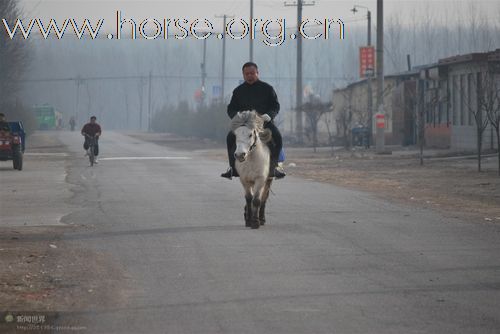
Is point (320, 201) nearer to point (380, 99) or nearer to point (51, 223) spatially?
point (51, 223)

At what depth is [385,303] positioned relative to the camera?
877cm

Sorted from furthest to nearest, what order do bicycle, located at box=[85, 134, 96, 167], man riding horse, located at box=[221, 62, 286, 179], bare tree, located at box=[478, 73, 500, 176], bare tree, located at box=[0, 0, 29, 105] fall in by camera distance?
bare tree, located at box=[0, 0, 29, 105]
bicycle, located at box=[85, 134, 96, 167]
bare tree, located at box=[478, 73, 500, 176]
man riding horse, located at box=[221, 62, 286, 179]

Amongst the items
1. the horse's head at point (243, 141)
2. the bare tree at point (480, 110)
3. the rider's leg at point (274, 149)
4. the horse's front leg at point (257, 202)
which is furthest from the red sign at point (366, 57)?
the horse's head at point (243, 141)

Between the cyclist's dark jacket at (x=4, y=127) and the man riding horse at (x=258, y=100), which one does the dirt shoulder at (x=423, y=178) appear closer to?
the man riding horse at (x=258, y=100)

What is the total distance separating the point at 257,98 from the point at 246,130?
3.37ft

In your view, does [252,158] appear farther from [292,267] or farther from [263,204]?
[292,267]

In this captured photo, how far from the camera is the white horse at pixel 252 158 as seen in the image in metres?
14.7

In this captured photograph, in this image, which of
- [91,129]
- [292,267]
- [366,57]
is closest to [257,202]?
[292,267]

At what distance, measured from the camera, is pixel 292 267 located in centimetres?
1084

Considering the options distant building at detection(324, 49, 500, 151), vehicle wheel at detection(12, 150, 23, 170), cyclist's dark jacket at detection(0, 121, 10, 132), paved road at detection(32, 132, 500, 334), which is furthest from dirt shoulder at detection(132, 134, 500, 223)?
cyclist's dark jacket at detection(0, 121, 10, 132)

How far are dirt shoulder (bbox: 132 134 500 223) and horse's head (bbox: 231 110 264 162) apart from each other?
12.5 ft

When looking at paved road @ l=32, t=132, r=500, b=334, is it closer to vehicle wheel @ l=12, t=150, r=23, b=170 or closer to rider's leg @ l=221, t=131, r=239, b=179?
rider's leg @ l=221, t=131, r=239, b=179

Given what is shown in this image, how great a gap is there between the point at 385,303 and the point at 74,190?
51.4ft

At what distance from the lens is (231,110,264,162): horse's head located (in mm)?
14586
